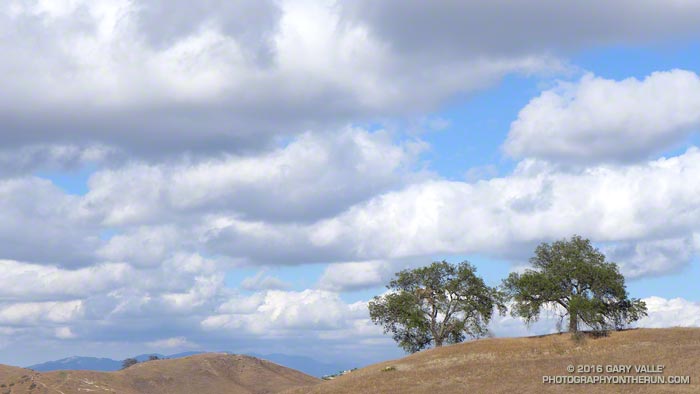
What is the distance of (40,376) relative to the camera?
138000mm

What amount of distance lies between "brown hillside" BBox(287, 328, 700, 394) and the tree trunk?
1.75 meters

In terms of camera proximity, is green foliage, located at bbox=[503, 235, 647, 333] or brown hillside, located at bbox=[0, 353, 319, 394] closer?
green foliage, located at bbox=[503, 235, 647, 333]

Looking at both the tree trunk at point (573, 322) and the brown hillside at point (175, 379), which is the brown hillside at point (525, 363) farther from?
the brown hillside at point (175, 379)

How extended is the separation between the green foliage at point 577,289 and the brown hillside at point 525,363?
345 centimetres

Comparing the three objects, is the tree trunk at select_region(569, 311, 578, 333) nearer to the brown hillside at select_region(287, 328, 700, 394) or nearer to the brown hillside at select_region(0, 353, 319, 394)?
the brown hillside at select_region(287, 328, 700, 394)

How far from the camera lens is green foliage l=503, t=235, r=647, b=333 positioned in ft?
274

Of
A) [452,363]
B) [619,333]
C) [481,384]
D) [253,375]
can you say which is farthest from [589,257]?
[253,375]

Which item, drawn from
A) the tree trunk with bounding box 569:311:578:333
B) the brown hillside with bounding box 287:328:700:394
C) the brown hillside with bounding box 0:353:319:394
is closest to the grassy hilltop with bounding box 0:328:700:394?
the brown hillside with bounding box 287:328:700:394

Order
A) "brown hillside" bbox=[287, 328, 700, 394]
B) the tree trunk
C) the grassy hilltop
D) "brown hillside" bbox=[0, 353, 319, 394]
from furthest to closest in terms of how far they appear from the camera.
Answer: "brown hillside" bbox=[0, 353, 319, 394]
the tree trunk
the grassy hilltop
"brown hillside" bbox=[287, 328, 700, 394]

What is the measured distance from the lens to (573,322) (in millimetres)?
84312

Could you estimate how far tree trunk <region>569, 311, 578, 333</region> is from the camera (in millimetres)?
83312

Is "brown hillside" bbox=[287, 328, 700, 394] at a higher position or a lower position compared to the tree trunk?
lower

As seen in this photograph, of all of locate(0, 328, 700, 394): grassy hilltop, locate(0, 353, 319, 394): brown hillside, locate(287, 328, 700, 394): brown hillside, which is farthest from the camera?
locate(0, 353, 319, 394): brown hillside

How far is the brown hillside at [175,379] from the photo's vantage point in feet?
433
